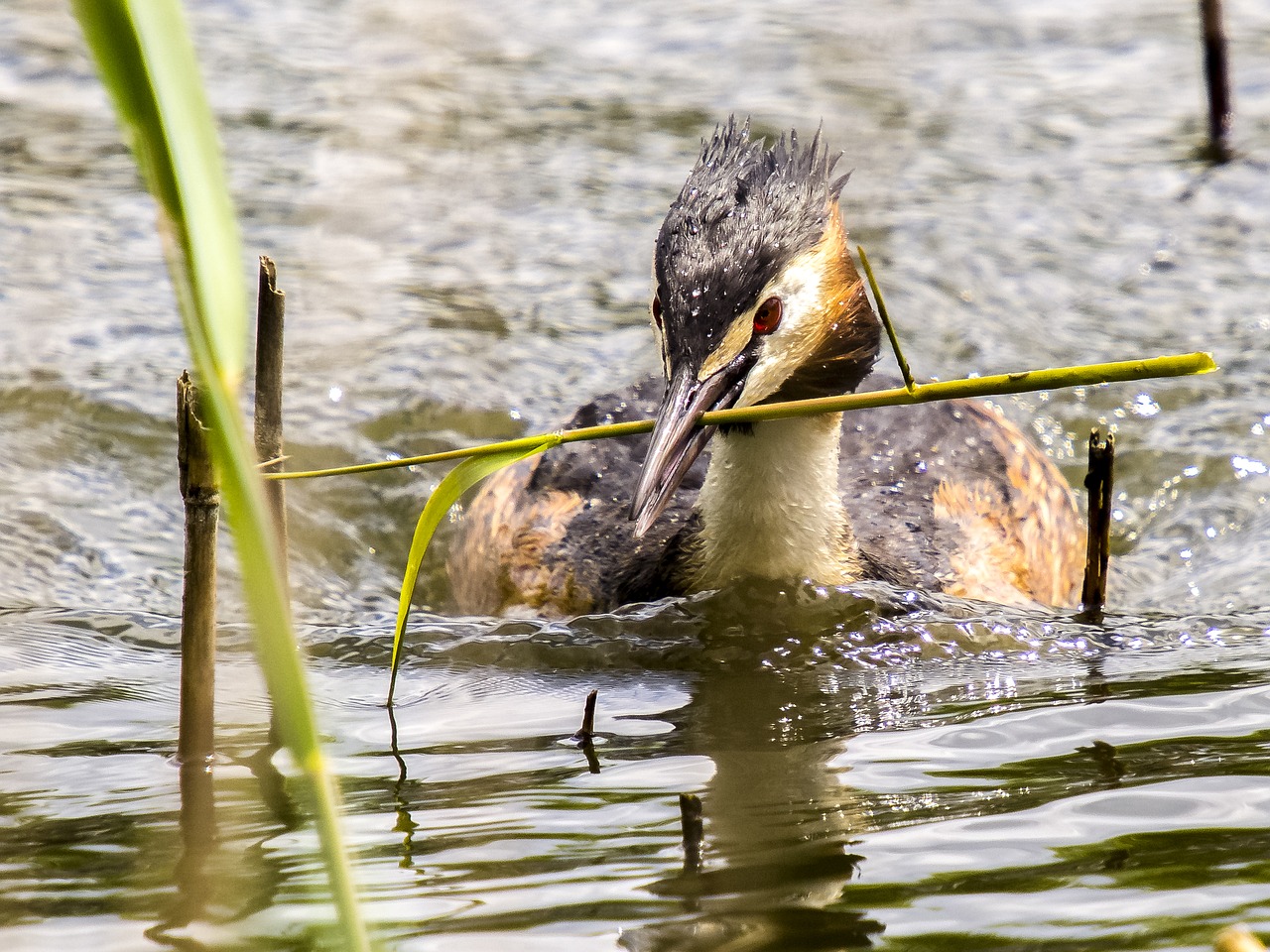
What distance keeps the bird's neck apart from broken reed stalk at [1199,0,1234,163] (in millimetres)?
3866

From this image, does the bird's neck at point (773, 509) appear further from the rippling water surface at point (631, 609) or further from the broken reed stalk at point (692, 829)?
the broken reed stalk at point (692, 829)

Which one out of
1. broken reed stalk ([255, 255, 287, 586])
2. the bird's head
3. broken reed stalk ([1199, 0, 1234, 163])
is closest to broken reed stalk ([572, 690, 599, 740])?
the bird's head

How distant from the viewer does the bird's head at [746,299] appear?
3764 mm

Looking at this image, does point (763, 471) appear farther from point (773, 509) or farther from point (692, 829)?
point (692, 829)

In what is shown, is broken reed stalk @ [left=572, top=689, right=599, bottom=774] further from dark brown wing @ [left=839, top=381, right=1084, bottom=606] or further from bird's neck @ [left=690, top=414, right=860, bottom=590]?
dark brown wing @ [left=839, top=381, right=1084, bottom=606]

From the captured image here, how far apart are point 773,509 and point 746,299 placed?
28.0 inches

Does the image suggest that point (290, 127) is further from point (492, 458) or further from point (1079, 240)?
point (492, 458)

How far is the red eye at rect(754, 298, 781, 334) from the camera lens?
3.92 metres

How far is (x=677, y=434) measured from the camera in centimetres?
364

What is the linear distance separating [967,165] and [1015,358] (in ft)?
6.13

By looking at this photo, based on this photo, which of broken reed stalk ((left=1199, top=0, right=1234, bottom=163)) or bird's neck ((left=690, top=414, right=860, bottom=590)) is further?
broken reed stalk ((left=1199, top=0, right=1234, bottom=163))

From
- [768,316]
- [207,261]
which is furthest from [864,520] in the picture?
[207,261]

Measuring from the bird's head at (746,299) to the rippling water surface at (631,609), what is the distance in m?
0.63

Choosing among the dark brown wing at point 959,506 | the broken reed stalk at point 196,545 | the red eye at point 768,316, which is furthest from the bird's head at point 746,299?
the broken reed stalk at point 196,545
